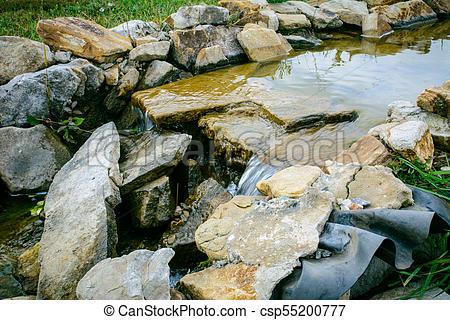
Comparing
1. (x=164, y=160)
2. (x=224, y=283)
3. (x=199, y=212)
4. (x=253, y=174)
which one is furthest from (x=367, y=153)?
(x=164, y=160)

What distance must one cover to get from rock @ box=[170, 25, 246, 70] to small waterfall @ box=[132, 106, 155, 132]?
1066 mm

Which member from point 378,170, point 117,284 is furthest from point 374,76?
point 117,284

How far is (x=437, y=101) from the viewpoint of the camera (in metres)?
3.60

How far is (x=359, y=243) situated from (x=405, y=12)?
6.76 meters

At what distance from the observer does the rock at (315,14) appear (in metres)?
7.32

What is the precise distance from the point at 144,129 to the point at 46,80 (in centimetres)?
116

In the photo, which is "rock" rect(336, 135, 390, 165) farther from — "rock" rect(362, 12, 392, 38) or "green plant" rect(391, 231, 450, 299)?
"rock" rect(362, 12, 392, 38)

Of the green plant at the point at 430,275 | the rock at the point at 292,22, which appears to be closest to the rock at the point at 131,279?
the green plant at the point at 430,275

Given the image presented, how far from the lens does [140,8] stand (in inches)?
292

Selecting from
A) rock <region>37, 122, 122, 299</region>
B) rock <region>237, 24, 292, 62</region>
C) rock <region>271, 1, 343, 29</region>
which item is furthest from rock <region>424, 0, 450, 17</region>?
rock <region>37, 122, 122, 299</region>

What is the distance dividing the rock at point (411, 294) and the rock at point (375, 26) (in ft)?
19.2

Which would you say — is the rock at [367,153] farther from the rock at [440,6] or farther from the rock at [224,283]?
the rock at [440,6]

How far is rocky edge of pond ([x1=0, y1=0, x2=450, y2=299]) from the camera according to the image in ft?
7.78
